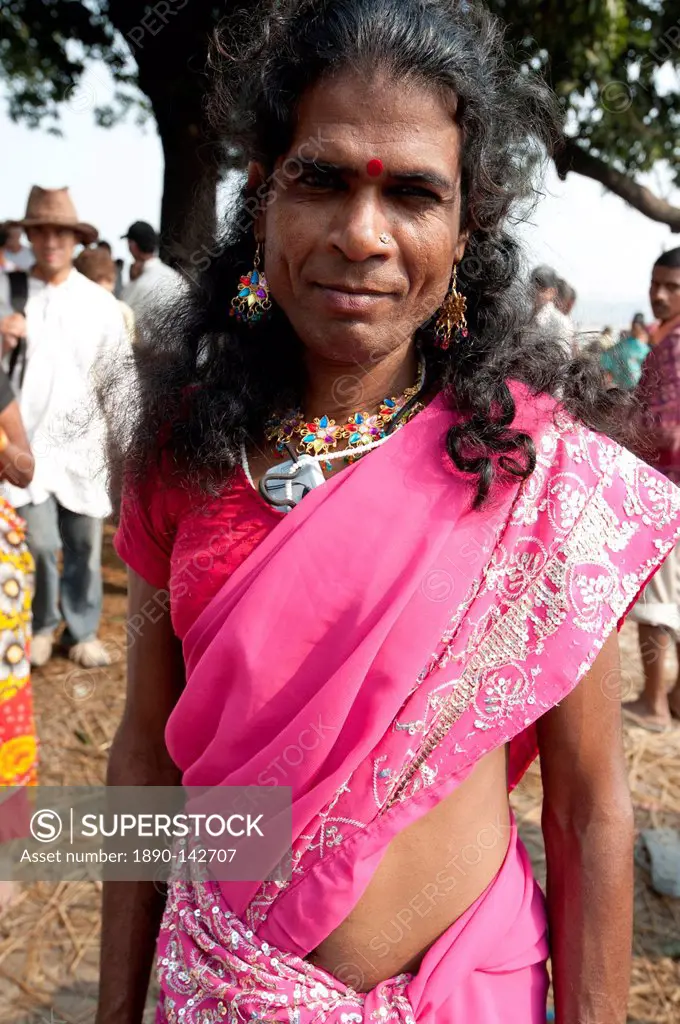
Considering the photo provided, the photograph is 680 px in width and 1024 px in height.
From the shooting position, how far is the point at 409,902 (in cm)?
129

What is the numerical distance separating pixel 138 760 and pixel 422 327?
3.02ft

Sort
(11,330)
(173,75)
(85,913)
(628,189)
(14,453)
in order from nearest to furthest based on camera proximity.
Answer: (14,453)
(85,913)
(11,330)
(173,75)
(628,189)

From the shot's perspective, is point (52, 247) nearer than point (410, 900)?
No

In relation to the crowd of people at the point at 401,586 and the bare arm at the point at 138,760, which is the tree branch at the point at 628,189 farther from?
the bare arm at the point at 138,760

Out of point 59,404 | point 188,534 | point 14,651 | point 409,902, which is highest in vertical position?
point 188,534

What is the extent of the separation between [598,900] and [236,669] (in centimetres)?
63

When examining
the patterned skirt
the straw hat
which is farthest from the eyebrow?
the straw hat

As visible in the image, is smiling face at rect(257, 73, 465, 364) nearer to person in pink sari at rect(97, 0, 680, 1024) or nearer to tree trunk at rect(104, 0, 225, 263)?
person in pink sari at rect(97, 0, 680, 1024)

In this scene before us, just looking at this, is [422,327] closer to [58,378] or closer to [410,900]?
[410,900]

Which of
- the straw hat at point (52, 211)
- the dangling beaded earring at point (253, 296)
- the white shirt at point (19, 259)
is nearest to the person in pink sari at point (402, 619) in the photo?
the dangling beaded earring at point (253, 296)

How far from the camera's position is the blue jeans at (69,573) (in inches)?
207

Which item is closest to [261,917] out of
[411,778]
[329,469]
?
[411,778]

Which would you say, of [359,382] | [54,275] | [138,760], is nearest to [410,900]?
[138,760]

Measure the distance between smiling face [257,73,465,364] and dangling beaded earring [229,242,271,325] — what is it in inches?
8.6
